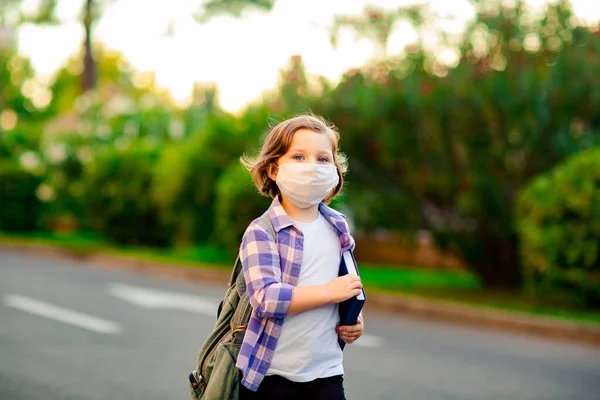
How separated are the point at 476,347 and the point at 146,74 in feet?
218

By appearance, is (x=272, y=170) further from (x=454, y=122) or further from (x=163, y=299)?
(x=454, y=122)

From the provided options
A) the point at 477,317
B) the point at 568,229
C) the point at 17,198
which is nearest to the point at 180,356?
the point at 477,317

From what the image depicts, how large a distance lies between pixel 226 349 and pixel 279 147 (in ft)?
2.24

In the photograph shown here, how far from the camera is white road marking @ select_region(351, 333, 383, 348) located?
9.45 metres

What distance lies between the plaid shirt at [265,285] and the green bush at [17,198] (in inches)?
973

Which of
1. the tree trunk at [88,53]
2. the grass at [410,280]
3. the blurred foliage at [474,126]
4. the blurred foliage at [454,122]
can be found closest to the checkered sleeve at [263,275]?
the grass at [410,280]

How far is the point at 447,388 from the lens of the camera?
291 inches

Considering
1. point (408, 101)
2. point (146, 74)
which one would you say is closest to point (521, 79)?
point (408, 101)

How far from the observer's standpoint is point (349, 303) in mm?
2963

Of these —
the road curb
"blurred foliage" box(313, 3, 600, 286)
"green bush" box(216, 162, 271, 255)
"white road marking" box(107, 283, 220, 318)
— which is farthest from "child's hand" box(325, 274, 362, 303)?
"green bush" box(216, 162, 271, 255)

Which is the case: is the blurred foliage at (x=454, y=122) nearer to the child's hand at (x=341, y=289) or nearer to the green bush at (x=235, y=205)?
the green bush at (x=235, y=205)

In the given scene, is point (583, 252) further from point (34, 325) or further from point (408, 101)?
point (34, 325)

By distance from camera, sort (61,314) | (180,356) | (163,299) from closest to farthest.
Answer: (180,356)
(61,314)
(163,299)

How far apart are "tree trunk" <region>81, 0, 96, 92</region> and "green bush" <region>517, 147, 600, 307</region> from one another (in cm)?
2732
